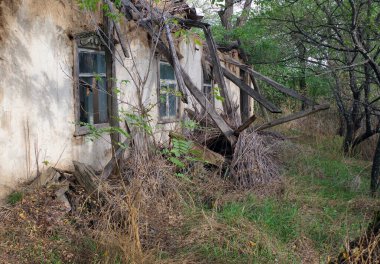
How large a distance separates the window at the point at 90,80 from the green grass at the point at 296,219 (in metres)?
2.54

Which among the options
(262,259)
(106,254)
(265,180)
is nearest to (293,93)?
(265,180)

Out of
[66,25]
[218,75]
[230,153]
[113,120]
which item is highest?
[66,25]

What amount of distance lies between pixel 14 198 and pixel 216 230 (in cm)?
246

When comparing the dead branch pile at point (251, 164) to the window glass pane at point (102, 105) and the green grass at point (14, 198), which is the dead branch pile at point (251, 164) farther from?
the green grass at point (14, 198)

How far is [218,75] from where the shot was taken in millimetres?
7715

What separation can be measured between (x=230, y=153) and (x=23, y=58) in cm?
384

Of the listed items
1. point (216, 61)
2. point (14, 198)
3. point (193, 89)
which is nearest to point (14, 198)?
point (14, 198)

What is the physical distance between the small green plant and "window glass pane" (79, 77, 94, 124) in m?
1.63

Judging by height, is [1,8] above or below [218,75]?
above

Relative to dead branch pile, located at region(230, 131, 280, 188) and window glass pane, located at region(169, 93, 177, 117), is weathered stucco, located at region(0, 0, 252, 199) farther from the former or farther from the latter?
window glass pane, located at region(169, 93, 177, 117)

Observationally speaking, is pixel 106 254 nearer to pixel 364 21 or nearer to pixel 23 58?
pixel 23 58

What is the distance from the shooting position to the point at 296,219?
5402mm

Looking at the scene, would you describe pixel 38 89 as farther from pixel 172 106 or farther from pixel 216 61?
pixel 172 106

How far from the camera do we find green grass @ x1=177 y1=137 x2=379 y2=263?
4.25m
